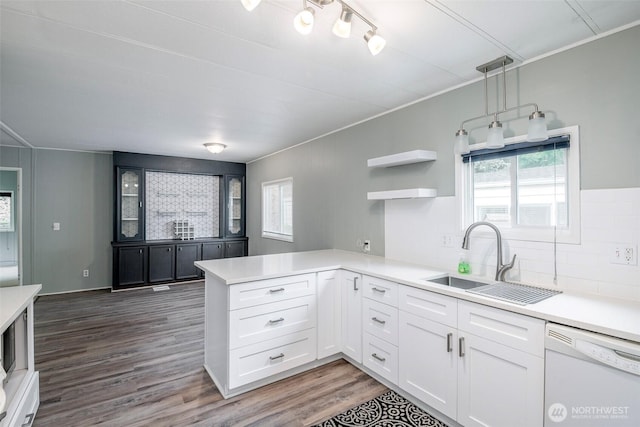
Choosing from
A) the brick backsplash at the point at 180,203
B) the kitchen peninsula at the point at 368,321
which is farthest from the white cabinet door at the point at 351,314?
the brick backsplash at the point at 180,203

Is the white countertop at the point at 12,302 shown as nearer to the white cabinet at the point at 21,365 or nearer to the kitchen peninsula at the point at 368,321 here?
the white cabinet at the point at 21,365

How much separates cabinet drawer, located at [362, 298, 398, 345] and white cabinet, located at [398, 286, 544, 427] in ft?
0.24

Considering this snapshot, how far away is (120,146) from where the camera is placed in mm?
4949

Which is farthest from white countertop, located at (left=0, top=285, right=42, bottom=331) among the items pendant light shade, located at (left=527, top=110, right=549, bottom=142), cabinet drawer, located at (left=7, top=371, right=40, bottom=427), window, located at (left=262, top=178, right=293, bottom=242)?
window, located at (left=262, top=178, right=293, bottom=242)

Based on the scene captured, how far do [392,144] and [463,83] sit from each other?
0.89 m

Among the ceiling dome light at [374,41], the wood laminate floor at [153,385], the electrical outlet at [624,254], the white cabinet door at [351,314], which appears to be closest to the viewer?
the ceiling dome light at [374,41]

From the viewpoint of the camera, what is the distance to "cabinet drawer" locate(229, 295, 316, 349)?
7.38 feet

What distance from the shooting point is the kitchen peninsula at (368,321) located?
5.17 feet

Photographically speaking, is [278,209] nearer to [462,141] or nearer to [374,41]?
[462,141]

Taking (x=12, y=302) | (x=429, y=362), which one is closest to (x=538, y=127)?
(x=429, y=362)

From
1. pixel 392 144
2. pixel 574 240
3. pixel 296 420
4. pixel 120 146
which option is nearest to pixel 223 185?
pixel 120 146

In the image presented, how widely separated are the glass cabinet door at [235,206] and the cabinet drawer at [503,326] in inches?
212

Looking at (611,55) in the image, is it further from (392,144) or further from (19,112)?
(19,112)

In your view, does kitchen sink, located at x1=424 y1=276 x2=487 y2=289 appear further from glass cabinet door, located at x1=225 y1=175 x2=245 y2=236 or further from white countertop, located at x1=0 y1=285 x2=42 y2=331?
glass cabinet door, located at x1=225 y1=175 x2=245 y2=236
